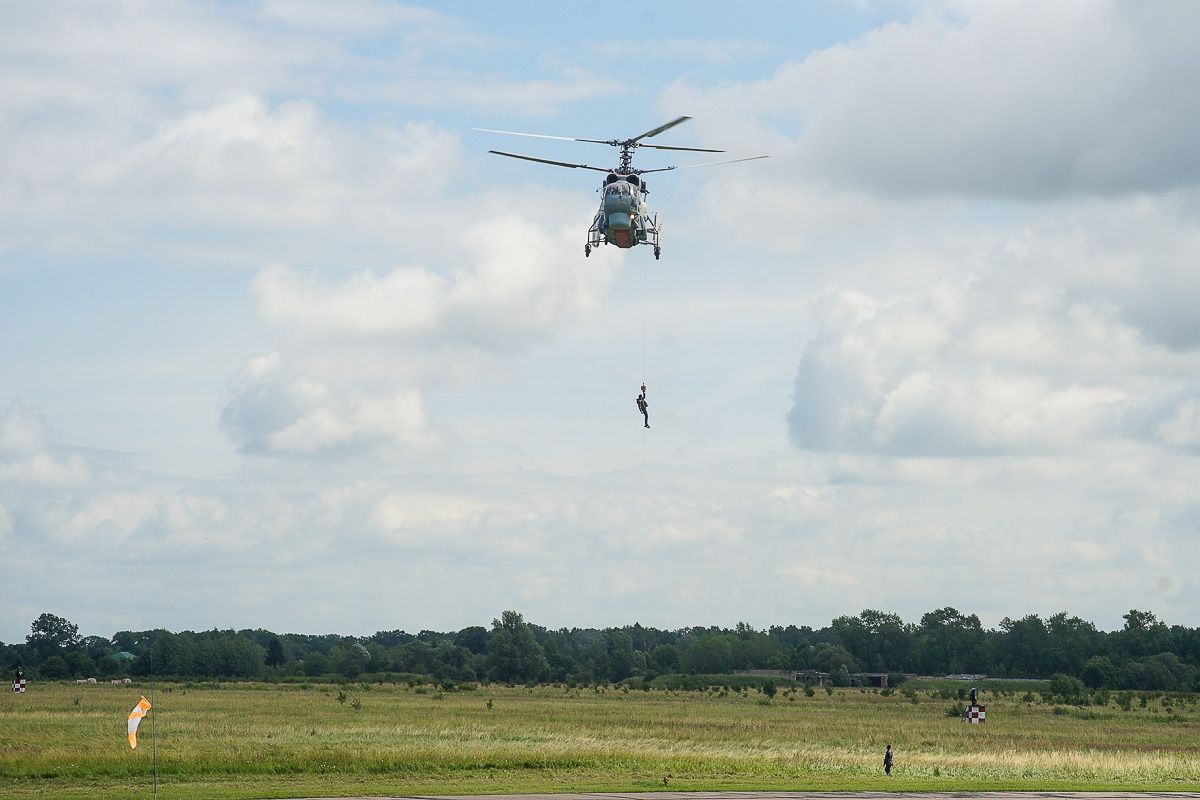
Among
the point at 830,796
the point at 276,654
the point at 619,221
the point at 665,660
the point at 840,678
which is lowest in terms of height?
the point at 840,678

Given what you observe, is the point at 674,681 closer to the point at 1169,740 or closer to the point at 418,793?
the point at 1169,740

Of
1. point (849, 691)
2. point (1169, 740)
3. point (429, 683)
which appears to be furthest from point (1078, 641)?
point (1169, 740)

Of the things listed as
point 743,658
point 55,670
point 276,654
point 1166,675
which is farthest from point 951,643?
point 55,670

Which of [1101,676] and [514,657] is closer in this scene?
[1101,676]

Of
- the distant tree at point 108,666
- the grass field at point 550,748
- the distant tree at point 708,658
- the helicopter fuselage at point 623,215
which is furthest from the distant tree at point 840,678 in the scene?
the helicopter fuselage at point 623,215

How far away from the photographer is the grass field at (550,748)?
41.3m

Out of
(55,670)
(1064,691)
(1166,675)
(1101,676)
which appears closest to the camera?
(1064,691)

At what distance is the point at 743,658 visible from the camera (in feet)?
593

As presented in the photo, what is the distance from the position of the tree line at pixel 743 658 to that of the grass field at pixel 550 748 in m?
53.8

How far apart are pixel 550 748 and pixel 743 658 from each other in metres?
133

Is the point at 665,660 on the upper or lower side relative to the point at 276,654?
upper

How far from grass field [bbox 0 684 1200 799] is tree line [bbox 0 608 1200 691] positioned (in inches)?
2118

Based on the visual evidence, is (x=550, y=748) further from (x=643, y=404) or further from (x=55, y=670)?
A: (x=55, y=670)

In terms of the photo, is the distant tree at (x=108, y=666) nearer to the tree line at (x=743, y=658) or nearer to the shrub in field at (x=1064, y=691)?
the tree line at (x=743, y=658)
